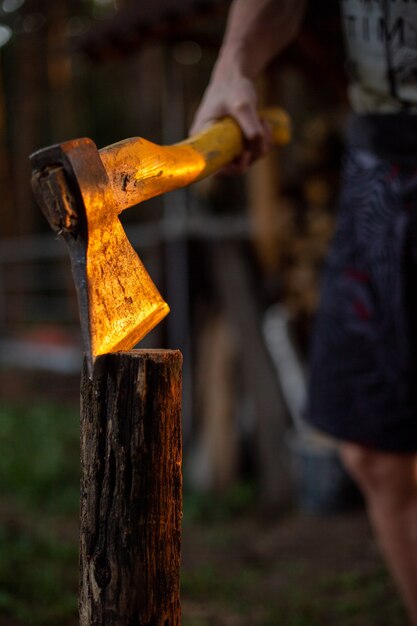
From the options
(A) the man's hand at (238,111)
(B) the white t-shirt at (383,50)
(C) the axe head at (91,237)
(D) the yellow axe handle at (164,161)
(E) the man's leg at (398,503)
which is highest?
(B) the white t-shirt at (383,50)

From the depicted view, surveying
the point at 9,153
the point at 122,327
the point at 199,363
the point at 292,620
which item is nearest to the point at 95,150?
the point at 122,327

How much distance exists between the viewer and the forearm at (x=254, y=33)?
1.97 m

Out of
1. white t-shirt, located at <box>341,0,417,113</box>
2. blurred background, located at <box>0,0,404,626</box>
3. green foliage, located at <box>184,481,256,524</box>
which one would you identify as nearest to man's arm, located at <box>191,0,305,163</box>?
white t-shirt, located at <box>341,0,417,113</box>

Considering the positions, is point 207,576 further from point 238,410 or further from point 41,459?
point 41,459

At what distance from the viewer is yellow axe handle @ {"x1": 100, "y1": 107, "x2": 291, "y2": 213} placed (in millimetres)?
1368

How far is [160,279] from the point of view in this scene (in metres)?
5.07

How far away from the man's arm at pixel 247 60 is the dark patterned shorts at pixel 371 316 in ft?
1.17

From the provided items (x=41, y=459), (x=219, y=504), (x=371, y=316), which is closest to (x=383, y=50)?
(x=371, y=316)

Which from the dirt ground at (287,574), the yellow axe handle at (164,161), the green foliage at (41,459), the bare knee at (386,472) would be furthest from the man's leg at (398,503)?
the green foliage at (41,459)

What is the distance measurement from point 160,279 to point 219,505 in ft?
5.04

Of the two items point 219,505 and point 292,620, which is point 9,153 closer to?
point 219,505

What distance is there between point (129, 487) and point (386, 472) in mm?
981

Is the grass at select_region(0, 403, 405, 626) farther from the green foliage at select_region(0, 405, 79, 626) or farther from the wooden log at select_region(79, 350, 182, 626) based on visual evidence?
the wooden log at select_region(79, 350, 182, 626)

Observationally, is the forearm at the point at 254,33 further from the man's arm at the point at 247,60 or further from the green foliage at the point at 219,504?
the green foliage at the point at 219,504
